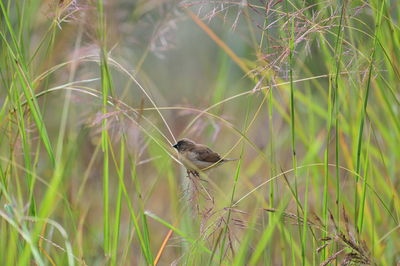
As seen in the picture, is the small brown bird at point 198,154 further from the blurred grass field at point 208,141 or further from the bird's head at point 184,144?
the blurred grass field at point 208,141

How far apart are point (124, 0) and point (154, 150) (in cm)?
274

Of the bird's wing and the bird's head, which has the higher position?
the bird's head

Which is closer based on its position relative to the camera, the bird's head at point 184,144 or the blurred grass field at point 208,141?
the blurred grass field at point 208,141

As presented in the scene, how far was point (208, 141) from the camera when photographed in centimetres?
367

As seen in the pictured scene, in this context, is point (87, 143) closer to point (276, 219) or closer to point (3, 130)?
point (3, 130)

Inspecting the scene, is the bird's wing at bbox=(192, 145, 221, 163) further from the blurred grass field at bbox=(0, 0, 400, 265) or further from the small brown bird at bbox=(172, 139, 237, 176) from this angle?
the blurred grass field at bbox=(0, 0, 400, 265)

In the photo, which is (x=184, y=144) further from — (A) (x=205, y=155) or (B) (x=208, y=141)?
(B) (x=208, y=141)

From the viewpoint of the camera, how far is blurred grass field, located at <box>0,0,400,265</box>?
213cm

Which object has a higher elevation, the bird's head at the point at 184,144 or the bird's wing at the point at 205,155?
the bird's head at the point at 184,144

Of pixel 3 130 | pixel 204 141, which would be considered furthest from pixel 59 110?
pixel 3 130

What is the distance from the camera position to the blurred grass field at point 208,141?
2133mm

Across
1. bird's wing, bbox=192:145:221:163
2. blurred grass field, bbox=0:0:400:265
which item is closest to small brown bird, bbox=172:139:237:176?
bird's wing, bbox=192:145:221:163

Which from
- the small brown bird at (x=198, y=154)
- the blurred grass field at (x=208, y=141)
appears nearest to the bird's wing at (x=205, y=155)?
the small brown bird at (x=198, y=154)

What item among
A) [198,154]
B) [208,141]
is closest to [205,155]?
[198,154]
